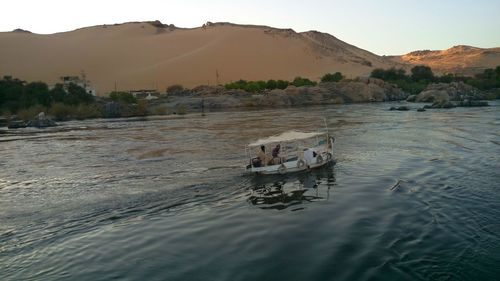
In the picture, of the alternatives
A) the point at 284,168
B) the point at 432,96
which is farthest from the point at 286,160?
the point at 432,96

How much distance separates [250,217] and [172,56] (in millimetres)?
132752

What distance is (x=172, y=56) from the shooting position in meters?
143

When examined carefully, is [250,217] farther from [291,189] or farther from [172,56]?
[172,56]

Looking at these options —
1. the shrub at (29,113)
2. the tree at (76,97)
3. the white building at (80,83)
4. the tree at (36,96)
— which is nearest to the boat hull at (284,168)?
the shrub at (29,113)

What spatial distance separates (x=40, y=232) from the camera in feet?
46.6

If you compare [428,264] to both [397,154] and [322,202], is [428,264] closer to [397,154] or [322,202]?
[322,202]

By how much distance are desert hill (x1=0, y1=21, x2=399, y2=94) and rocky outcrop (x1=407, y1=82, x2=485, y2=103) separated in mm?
48880

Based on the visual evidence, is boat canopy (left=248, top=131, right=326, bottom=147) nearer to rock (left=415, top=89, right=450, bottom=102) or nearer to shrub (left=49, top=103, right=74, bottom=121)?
shrub (left=49, top=103, right=74, bottom=121)

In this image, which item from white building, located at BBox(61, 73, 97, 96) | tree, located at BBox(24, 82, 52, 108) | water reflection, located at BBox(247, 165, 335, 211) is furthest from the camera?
white building, located at BBox(61, 73, 97, 96)

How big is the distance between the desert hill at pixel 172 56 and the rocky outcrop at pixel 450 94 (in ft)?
160

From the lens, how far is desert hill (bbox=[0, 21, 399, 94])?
414 feet

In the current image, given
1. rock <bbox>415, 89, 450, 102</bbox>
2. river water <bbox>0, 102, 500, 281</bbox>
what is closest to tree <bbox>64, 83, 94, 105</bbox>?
river water <bbox>0, 102, 500, 281</bbox>

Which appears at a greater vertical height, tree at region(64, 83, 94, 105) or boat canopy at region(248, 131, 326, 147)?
tree at region(64, 83, 94, 105)

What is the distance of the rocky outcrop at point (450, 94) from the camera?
70.8 meters
